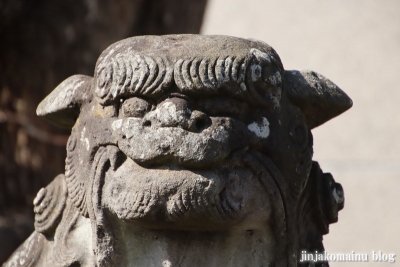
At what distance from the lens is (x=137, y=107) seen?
1593 mm

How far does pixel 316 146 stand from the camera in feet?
12.9

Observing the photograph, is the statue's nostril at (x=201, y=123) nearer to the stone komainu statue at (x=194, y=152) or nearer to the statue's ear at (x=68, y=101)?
the stone komainu statue at (x=194, y=152)

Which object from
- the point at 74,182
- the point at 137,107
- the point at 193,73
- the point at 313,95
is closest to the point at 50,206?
the point at 74,182

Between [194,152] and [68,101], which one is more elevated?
[68,101]

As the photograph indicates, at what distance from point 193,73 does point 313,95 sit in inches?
11.4

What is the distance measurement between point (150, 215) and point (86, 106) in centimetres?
31

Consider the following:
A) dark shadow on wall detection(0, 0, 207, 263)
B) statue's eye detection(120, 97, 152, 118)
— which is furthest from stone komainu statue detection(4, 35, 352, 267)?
dark shadow on wall detection(0, 0, 207, 263)

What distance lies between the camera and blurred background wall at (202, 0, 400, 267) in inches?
145

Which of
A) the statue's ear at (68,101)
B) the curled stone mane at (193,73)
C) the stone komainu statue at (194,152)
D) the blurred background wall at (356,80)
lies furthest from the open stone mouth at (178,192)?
the blurred background wall at (356,80)

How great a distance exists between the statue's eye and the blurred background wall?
7.01ft

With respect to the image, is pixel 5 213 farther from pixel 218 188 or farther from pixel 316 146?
pixel 218 188

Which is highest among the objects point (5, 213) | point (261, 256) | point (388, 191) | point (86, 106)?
point (388, 191)

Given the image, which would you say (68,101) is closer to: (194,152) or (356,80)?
(194,152)

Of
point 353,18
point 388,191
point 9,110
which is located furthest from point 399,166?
point 9,110
